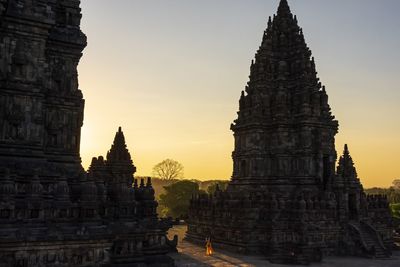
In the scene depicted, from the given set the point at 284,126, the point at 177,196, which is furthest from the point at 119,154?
the point at 177,196

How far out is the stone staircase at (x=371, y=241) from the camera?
28.3 meters

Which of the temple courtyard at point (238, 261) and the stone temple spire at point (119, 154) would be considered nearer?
the temple courtyard at point (238, 261)

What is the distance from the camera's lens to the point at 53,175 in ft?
56.3

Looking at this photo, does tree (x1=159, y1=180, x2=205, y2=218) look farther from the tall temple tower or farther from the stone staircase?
the stone staircase

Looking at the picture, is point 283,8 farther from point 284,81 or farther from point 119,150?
point 119,150

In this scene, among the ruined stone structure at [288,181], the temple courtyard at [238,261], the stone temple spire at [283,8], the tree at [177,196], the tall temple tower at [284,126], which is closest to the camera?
the temple courtyard at [238,261]

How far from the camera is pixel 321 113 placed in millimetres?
33406

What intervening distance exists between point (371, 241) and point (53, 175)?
22.2 m

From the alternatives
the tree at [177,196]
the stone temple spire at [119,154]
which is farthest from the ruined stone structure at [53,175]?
the tree at [177,196]

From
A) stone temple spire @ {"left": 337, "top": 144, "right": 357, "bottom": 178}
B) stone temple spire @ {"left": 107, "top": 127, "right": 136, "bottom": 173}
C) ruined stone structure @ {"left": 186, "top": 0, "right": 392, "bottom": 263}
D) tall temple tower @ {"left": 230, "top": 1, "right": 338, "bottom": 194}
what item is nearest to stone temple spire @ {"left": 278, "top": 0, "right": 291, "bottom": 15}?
ruined stone structure @ {"left": 186, "top": 0, "right": 392, "bottom": 263}

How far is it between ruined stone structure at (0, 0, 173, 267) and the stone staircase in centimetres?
1629

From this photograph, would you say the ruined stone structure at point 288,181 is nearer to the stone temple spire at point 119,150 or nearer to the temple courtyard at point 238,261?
the temple courtyard at point 238,261

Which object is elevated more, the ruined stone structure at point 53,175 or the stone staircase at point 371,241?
the ruined stone structure at point 53,175

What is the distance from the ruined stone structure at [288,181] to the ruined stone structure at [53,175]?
11671 mm
